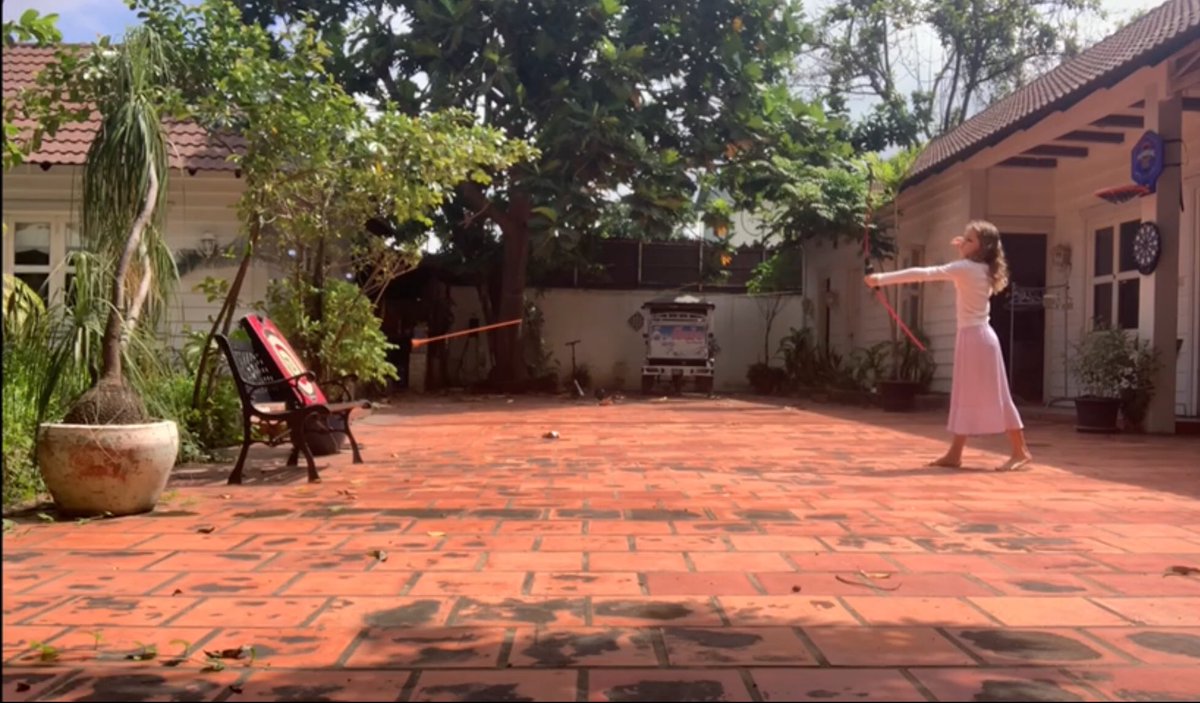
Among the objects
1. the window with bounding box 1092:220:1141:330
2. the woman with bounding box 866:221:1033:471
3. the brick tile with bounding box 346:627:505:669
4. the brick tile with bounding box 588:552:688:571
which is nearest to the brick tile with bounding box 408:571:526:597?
the brick tile with bounding box 588:552:688:571

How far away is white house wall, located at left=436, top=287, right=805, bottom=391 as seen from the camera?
70.8 feet

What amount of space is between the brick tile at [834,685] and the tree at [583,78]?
43.7ft

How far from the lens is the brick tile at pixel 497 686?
2.50 meters

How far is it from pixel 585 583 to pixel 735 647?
0.88 m

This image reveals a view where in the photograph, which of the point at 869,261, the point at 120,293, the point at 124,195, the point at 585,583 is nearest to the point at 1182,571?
the point at 585,583

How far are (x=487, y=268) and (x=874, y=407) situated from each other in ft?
28.1

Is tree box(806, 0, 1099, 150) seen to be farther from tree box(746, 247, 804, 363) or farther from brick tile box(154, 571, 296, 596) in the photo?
brick tile box(154, 571, 296, 596)

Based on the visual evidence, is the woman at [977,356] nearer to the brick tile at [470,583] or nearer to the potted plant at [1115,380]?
the potted plant at [1115,380]

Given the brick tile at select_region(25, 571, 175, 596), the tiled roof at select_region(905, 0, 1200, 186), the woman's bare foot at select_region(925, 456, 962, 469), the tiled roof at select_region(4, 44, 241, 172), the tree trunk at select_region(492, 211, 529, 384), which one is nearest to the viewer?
the brick tile at select_region(25, 571, 175, 596)

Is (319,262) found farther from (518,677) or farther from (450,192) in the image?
(518,677)

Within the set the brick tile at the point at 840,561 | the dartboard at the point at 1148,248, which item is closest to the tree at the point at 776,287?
the dartboard at the point at 1148,248

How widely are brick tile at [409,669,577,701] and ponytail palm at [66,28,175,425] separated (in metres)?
3.13

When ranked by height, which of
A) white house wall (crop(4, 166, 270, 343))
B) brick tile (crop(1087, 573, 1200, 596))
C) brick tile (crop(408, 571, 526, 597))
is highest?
white house wall (crop(4, 166, 270, 343))

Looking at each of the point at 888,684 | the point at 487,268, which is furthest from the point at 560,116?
the point at 888,684
